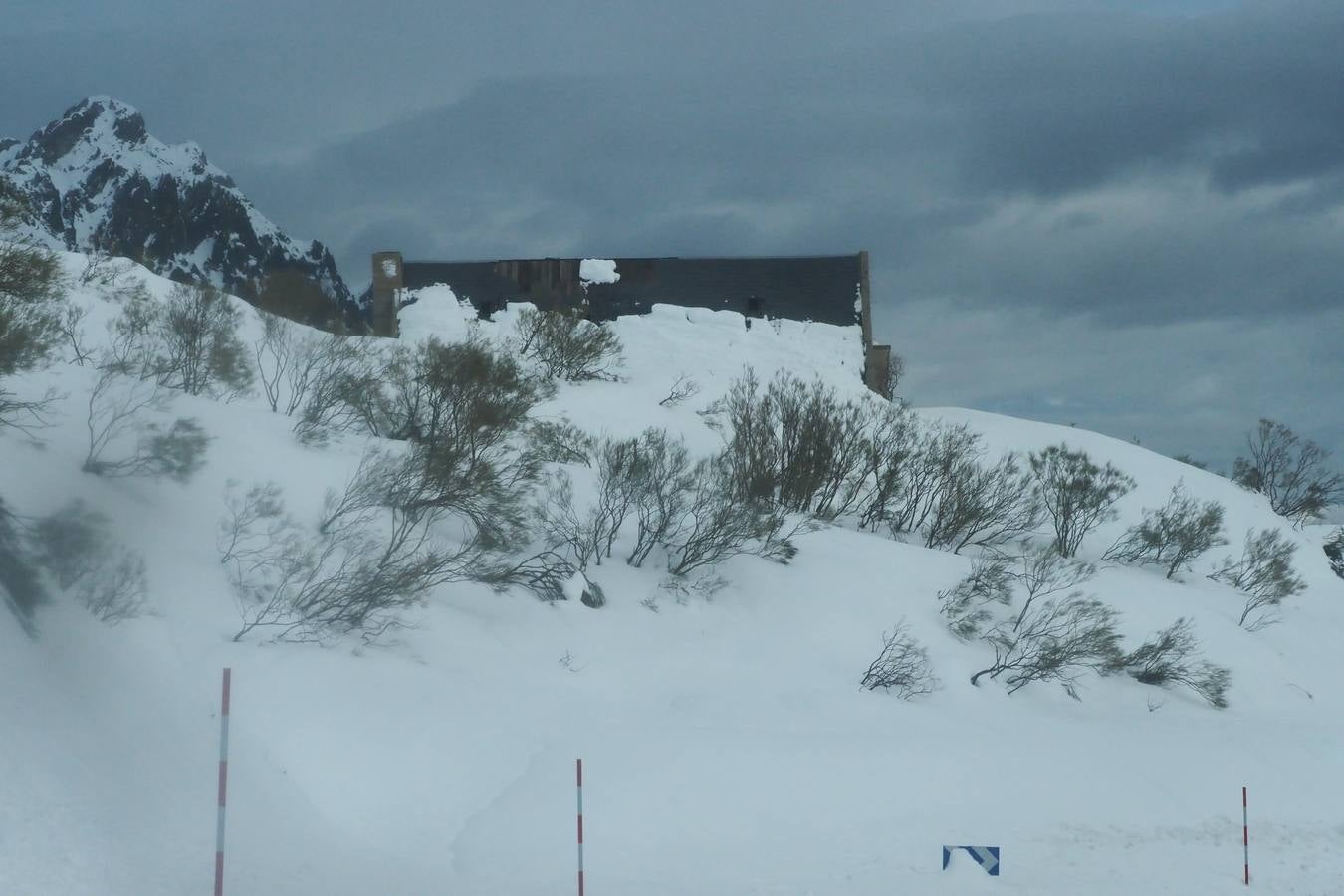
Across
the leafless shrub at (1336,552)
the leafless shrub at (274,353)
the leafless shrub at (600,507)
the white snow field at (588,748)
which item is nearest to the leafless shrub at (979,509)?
the white snow field at (588,748)

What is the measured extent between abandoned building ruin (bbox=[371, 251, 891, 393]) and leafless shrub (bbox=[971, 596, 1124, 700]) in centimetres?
1809

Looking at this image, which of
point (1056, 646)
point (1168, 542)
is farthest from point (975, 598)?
point (1168, 542)

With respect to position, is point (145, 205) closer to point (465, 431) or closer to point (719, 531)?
point (465, 431)

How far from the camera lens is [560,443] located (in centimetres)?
2445

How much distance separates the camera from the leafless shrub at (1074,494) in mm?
32406

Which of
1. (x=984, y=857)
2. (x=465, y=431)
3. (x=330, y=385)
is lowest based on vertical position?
(x=984, y=857)

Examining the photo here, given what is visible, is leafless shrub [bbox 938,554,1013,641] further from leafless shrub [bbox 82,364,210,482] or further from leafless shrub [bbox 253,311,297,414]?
leafless shrub [bbox 82,364,210,482]

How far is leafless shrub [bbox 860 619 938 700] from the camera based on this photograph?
774 inches

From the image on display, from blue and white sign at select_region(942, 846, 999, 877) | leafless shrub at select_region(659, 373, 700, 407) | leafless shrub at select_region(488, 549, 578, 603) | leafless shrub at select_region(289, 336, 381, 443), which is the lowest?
blue and white sign at select_region(942, 846, 999, 877)

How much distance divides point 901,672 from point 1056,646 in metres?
3.81

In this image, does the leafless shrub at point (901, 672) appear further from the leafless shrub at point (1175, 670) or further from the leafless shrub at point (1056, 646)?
the leafless shrub at point (1175, 670)

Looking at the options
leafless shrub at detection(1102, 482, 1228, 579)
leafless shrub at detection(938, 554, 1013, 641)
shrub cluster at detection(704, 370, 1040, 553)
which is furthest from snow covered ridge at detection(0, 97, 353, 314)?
leafless shrub at detection(1102, 482, 1228, 579)

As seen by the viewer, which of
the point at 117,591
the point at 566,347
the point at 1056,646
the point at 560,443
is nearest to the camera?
the point at 117,591

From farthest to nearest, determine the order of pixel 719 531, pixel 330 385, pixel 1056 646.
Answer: pixel 1056 646, pixel 330 385, pixel 719 531
